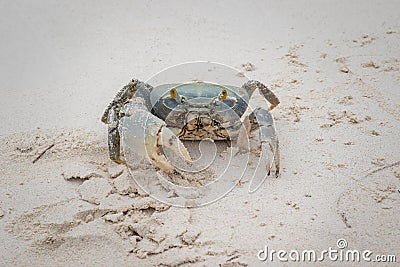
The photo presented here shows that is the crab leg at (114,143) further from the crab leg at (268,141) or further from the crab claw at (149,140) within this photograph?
the crab leg at (268,141)

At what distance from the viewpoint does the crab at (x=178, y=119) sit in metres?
3.03

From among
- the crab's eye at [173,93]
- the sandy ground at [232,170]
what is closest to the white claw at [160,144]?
the sandy ground at [232,170]

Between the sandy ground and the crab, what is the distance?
0.76 ft

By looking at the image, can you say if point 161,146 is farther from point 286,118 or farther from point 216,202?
point 286,118

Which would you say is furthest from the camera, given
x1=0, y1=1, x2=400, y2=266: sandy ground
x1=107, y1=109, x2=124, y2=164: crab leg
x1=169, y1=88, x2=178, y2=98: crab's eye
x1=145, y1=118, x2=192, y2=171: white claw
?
x1=169, y1=88, x2=178, y2=98: crab's eye

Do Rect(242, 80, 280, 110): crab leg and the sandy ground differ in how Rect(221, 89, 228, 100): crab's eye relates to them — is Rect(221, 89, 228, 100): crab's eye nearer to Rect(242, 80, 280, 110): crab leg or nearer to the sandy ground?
Rect(242, 80, 280, 110): crab leg

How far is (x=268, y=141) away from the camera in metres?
3.28

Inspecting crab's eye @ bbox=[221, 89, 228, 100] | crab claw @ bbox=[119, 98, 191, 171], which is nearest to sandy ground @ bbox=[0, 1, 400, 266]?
crab claw @ bbox=[119, 98, 191, 171]

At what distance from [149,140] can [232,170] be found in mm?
651

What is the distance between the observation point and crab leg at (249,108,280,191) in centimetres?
325

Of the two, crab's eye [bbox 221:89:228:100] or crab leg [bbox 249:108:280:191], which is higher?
crab's eye [bbox 221:89:228:100]

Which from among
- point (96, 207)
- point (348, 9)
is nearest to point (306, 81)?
point (348, 9)

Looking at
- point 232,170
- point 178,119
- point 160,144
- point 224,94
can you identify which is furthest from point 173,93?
point 232,170

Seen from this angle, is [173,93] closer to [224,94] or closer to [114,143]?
[224,94]
